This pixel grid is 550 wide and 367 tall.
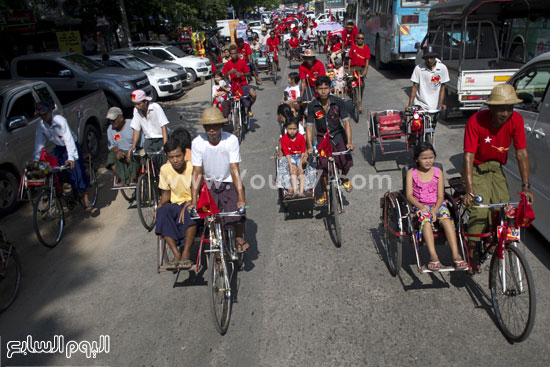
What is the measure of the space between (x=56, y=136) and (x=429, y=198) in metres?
5.44

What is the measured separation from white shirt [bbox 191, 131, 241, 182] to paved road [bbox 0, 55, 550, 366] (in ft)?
4.38

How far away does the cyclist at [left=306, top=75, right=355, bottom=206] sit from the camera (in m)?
5.90

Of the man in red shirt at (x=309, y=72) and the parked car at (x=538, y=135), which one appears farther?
the man in red shirt at (x=309, y=72)

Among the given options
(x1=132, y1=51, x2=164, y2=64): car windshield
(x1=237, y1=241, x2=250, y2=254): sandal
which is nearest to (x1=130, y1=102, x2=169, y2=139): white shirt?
(x1=237, y1=241, x2=250, y2=254): sandal

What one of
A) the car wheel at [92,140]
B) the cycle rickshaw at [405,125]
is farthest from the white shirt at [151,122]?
the cycle rickshaw at [405,125]

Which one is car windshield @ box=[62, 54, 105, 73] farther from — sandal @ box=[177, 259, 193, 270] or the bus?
sandal @ box=[177, 259, 193, 270]

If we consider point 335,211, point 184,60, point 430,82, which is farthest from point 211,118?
point 184,60

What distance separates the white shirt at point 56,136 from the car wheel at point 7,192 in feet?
4.48

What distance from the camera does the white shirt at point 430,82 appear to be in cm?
749

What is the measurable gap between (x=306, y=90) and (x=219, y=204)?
4.59 meters

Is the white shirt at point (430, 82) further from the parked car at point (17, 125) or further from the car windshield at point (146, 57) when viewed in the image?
the car windshield at point (146, 57)

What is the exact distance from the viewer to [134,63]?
1616cm

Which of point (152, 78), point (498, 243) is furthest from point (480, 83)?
point (152, 78)

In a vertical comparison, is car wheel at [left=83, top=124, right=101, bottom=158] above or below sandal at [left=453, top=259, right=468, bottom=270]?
below
